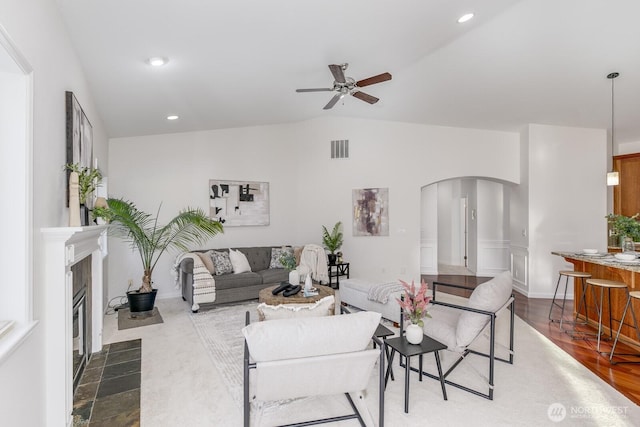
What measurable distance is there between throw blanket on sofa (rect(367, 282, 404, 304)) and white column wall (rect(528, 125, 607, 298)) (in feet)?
10.5

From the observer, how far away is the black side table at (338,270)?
645 centimetres

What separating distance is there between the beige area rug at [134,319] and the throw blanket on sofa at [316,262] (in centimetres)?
242

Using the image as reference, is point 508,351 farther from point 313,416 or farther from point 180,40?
point 180,40

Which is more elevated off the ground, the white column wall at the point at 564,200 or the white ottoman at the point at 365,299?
the white column wall at the point at 564,200

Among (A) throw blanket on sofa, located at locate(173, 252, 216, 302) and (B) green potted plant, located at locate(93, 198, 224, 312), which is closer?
(B) green potted plant, located at locate(93, 198, 224, 312)

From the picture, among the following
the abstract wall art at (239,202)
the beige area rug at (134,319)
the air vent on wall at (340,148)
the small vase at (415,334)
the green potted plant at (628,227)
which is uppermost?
the air vent on wall at (340,148)

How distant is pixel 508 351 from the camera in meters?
3.56

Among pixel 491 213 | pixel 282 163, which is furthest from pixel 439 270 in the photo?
pixel 282 163

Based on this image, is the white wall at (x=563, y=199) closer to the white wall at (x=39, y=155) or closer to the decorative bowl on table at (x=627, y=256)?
the decorative bowl on table at (x=627, y=256)

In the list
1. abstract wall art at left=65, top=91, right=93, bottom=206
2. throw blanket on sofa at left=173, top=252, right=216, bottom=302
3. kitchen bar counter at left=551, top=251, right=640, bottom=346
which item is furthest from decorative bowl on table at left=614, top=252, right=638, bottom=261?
abstract wall art at left=65, top=91, right=93, bottom=206

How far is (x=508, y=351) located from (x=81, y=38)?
189 inches

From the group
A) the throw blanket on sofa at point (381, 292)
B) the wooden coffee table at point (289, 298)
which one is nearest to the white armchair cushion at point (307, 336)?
the wooden coffee table at point (289, 298)

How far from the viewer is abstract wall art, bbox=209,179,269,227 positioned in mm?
6266

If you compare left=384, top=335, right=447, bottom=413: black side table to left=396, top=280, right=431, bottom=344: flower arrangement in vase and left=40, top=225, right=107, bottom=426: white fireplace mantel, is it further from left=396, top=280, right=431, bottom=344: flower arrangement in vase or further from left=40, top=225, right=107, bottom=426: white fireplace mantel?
left=40, top=225, right=107, bottom=426: white fireplace mantel
